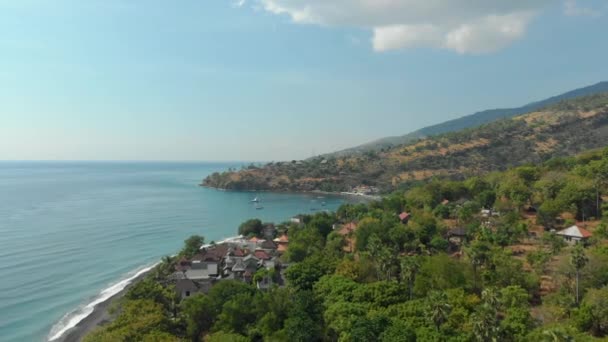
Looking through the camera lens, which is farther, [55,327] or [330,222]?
[330,222]

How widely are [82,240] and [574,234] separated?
78.6m

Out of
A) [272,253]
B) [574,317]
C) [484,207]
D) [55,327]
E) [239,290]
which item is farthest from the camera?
[484,207]

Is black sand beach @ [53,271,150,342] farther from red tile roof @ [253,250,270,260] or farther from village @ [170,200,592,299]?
red tile roof @ [253,250,270,260]

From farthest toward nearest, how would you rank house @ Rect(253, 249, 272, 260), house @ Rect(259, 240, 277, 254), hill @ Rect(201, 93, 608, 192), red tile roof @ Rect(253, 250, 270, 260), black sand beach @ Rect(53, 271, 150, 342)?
hill @ Rect(201, 93, 608, 192) < house @ Rect(259, 240, 277, 254) < red tile roof @ Rect(253, 250, 270, 260) < house @ Rect(253, 249, 272, 260) < black sand beach @ Rect(53, 271, 150, 342)

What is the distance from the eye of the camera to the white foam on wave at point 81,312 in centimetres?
3728

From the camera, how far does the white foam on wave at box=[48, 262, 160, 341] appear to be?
37.3 m

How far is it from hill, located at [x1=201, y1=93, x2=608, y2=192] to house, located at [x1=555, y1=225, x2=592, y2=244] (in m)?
112

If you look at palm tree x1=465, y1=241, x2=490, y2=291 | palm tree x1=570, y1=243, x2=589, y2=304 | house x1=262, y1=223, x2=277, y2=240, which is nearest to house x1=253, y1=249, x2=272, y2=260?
house x1=262, y1=223, x2=277, y2=240

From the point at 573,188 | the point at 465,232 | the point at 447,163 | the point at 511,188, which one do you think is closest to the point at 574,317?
the point at 465,232

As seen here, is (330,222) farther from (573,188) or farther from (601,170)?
(601,170)

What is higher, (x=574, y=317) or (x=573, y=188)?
(x=573, y=188)

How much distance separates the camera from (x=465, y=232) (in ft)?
166

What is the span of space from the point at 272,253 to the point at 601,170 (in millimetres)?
52744

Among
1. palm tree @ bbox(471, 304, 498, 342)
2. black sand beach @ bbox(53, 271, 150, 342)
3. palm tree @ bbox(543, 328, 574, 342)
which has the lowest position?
black sand beach @ bbox(53, 271, 150, 342)
